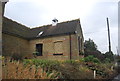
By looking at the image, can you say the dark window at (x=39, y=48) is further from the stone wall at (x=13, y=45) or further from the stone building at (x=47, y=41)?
the stone wall at (x=13, y=45)

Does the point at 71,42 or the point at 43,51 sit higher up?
the point at 71,42

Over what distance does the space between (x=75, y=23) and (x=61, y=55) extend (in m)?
4.62

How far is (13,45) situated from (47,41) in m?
4.36

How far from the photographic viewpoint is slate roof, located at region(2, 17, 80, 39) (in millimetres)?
16297

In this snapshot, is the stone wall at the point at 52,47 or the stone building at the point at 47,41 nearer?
the stone building at the point at 47,41

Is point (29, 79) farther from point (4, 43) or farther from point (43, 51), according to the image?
point (43, 51)

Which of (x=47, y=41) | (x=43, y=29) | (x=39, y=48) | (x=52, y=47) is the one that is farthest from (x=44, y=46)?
(x=43, y=29)

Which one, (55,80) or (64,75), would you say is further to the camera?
(64,75)

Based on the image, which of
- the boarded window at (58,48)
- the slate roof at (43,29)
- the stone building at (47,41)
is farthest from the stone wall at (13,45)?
the boarded window at (58,48)

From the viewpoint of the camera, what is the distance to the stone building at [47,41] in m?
15.6

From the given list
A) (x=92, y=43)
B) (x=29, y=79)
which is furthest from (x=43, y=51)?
(x=92, y=43)

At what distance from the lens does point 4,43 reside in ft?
47.2

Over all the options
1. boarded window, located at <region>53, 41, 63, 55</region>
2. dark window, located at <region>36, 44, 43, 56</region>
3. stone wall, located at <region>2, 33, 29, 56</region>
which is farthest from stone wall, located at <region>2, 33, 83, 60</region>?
dark window, located at <region>36, 44, 43, 56</region>

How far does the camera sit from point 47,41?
58.1 ft
